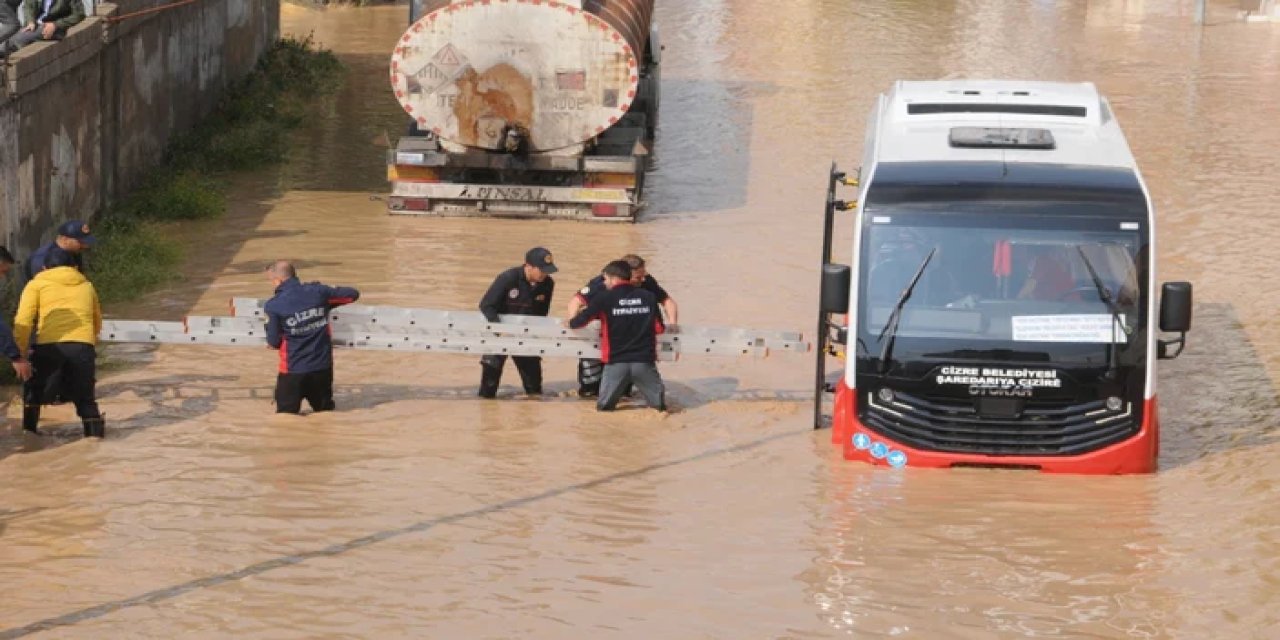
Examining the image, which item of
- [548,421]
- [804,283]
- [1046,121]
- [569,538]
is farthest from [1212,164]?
[569,538]

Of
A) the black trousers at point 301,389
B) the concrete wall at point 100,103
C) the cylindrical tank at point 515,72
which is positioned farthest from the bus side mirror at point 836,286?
the cylindrical tank at point 515,72

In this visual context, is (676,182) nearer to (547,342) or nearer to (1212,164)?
(1212,164)

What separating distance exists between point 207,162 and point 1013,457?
13844 millimetres

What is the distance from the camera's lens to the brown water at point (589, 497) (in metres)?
10.1

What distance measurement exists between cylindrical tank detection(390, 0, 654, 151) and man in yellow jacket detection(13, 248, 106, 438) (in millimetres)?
7697

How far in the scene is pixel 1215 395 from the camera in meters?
15.4

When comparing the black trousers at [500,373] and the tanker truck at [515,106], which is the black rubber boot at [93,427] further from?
the tanker truck at [515,106]

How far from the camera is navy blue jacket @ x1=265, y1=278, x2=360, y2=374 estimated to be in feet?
45.0

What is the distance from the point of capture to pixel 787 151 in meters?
26.0

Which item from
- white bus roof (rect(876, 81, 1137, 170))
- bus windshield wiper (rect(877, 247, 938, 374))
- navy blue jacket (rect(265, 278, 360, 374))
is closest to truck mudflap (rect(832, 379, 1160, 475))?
bus windshield wiper (rect(877, 247, 938, 374))

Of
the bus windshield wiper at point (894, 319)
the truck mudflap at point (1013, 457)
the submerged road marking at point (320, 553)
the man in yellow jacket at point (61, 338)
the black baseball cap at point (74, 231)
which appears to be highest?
the black baseball cap at point (74, 231)

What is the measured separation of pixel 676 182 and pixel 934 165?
443 inches

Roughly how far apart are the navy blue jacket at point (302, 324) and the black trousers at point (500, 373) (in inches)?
50.1

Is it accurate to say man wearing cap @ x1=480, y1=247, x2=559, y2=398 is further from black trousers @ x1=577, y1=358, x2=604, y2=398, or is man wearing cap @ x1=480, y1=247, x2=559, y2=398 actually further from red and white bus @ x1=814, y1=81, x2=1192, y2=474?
red and white bus @ x1=814, y1=81, x2=1192, y2=474
